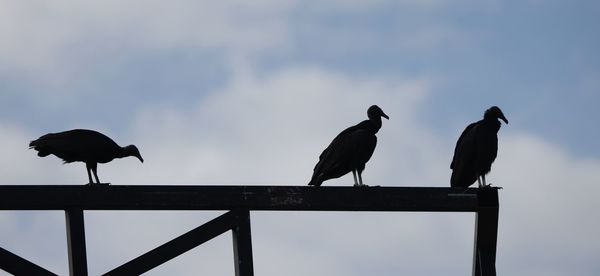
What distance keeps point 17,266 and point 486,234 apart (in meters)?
2.34

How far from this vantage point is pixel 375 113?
8.15 metres

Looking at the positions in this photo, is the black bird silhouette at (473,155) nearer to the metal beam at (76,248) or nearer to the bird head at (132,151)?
the bird head at (132,151)

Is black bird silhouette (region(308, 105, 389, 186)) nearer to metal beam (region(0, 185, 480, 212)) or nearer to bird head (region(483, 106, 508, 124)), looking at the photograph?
bird head (region(483, 106, 508, 124))

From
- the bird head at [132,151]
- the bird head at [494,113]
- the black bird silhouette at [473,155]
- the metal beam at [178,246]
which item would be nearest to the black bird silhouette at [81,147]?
the bird head at [132,151]

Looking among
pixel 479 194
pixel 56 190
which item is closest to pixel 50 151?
pixel 56 190

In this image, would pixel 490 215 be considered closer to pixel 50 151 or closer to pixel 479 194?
pixel 479 194

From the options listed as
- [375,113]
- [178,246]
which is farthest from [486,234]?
[375,113]

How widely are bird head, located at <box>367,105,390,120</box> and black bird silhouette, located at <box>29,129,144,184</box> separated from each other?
2.24m

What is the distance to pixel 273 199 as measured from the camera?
5.11m

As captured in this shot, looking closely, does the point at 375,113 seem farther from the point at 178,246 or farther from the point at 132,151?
the point at 178,246

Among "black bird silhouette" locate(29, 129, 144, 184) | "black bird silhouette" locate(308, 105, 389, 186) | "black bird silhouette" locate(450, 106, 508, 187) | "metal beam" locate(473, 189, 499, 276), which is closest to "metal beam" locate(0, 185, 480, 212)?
"metal beam" locate(473, 189, 499, 276)

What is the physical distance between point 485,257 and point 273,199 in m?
1.15

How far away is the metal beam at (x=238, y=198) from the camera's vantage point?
478 centimetres

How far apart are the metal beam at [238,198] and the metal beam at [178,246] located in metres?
0.07
